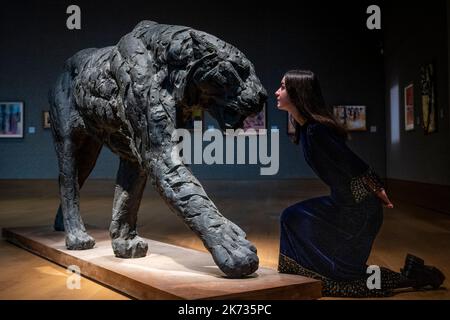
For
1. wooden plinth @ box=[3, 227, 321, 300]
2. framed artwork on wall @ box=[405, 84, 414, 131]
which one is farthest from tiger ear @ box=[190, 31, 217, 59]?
framed artwork on wall @ box=[405, 84, 414, 131]

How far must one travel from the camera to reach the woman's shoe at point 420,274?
98.7 inches

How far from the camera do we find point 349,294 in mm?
2344

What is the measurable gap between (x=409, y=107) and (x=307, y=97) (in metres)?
6.26

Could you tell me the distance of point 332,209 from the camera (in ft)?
7.73

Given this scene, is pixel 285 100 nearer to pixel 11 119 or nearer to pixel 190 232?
pixel 190 232

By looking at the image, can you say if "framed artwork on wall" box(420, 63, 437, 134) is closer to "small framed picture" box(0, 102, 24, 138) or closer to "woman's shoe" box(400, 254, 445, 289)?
"woman's shoe" box(400, 254, 445, 289)

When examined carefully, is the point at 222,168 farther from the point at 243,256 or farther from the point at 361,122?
the point at 243,256

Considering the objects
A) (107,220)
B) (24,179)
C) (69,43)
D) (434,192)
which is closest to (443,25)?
(434,192)

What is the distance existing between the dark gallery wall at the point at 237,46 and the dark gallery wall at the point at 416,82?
0.51 metres

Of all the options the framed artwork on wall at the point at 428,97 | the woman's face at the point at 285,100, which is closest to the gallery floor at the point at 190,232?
the woman's face at the point at 285,100

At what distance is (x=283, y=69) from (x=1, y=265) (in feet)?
25.3

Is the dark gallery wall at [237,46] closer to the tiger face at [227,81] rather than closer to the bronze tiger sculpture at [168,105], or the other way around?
the bronze tiger sculpture at [168,105]

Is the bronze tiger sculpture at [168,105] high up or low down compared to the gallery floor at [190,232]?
up

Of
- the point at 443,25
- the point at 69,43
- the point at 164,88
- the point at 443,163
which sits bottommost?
the point at 443,163
